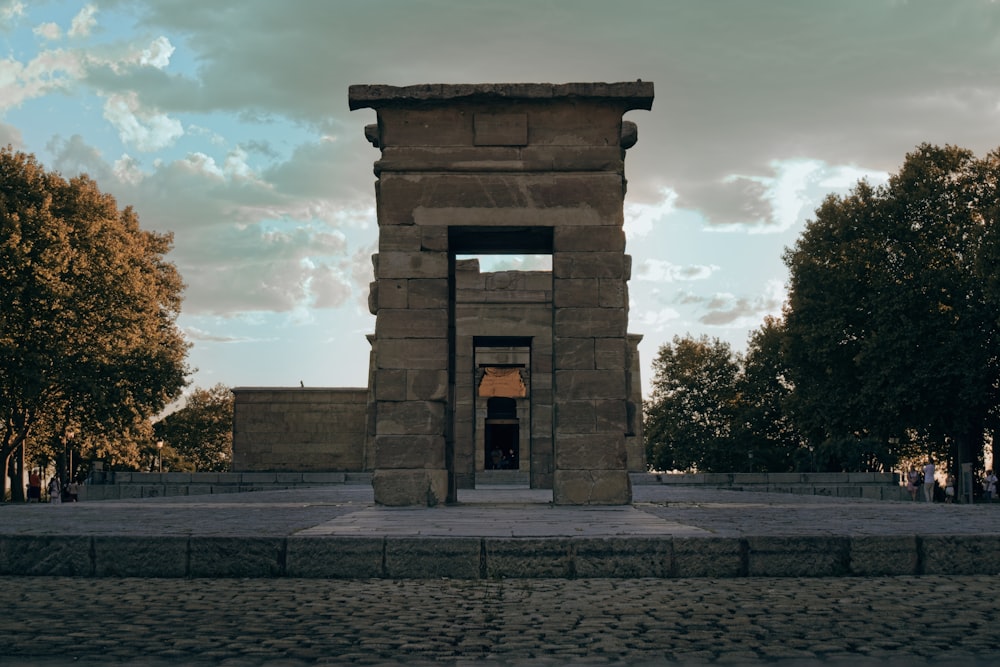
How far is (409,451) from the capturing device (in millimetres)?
15539

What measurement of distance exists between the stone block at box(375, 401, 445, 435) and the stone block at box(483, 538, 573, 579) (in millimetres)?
6829

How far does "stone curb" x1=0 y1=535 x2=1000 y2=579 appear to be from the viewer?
8.81 metres

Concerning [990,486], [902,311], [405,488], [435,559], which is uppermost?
[902,311]

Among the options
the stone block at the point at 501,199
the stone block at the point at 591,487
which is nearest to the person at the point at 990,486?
the stone block at the point at 591,487

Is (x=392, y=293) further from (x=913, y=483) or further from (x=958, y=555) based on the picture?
(x=913, y=483)

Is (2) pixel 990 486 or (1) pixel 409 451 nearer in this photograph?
(1) pixel 409 451

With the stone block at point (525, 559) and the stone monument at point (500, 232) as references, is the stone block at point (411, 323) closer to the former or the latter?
the stone monument at point (500, 232)

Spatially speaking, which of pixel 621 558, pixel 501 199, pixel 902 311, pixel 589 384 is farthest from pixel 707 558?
pixel 902 311

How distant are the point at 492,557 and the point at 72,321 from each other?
30.8 meters

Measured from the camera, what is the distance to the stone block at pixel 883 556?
9.05 metres

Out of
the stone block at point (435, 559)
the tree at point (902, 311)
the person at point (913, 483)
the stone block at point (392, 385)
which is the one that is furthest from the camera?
the person at point (913, 483)

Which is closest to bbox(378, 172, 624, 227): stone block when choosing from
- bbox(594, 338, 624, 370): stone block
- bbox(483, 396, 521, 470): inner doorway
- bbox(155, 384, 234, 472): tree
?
bbox(594, 338, 624, 370): stone block

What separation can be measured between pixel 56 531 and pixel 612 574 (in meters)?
5.42

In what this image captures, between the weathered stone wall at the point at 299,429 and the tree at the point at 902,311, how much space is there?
17.3m
